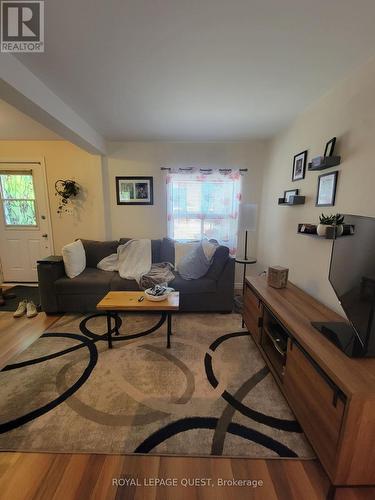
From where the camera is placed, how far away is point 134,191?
3.60 metres

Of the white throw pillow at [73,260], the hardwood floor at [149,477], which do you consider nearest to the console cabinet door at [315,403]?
the hardwood floor at [149,477]

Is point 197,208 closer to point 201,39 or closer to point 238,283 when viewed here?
point 238,283

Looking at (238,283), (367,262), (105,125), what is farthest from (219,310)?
(105,125)

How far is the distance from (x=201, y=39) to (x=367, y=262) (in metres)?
1.68

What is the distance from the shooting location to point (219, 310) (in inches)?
112

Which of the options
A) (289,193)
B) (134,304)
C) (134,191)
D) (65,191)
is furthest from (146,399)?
(65,191)

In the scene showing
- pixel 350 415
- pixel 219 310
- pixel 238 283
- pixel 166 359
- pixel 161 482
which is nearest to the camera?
pixel 350 415

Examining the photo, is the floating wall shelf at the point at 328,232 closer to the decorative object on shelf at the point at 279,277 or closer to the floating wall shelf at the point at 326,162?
the decorative object on shelf at the point at 279,277

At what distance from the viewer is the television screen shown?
3.69 ft

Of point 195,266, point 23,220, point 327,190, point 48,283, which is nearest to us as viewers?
point 327,190

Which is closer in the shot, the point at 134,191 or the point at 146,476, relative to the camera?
the point at 146,476

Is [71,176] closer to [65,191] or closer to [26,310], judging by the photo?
[65,191]

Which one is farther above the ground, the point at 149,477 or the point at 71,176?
the point at 71,176

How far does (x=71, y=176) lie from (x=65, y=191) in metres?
0.28
